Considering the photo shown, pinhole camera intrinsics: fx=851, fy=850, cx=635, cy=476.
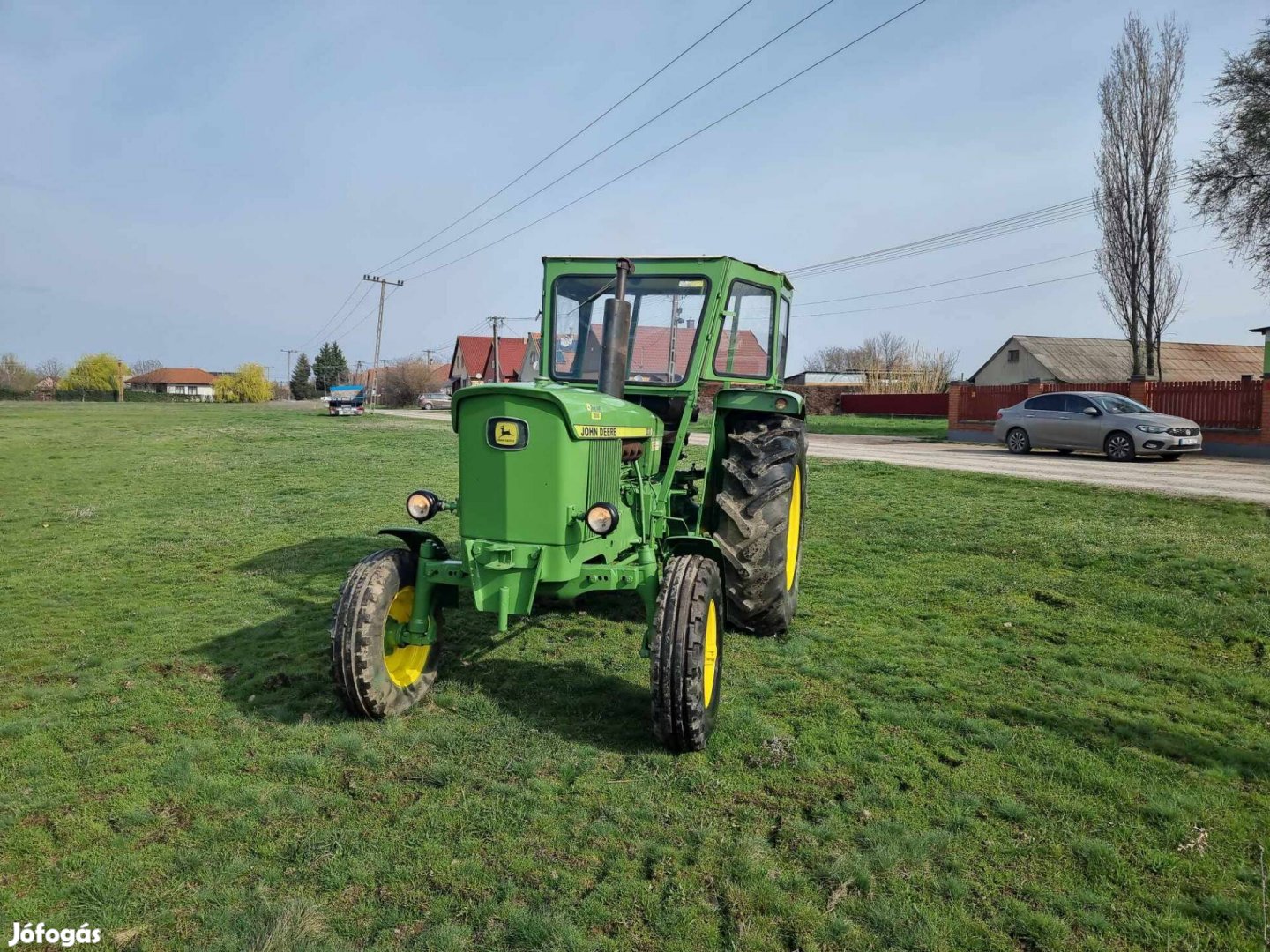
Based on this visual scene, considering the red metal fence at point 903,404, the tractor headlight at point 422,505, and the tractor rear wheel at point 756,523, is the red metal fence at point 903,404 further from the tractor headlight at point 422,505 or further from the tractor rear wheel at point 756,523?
the tractor headlight at point 422,505

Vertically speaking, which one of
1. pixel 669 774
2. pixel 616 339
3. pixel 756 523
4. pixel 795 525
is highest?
pixel 616 339

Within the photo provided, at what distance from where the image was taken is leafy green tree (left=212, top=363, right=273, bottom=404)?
3617 inches

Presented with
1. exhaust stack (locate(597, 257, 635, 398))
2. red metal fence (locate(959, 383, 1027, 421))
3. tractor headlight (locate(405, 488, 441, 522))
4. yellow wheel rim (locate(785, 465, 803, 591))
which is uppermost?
red metal fence (locate(959, 383, 1027, 421))

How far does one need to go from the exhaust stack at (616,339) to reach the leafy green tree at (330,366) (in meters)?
106

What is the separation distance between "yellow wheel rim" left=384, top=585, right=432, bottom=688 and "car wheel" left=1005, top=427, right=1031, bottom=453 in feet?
55.4

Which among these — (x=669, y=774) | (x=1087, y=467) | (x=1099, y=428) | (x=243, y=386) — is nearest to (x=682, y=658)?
(x=669, y=774)

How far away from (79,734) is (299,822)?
5.53ft

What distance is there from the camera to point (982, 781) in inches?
146

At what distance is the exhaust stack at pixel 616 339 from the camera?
499cm

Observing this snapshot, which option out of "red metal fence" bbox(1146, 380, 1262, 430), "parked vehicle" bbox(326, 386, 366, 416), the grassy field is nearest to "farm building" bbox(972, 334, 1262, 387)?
"red metal fence" bbox(1146, 380, 1262, 430)

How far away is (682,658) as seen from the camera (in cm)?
379

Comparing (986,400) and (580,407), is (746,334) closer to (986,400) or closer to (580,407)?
(580,407)

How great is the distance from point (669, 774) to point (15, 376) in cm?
11270

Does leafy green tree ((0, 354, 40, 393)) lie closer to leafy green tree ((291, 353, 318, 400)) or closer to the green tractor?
leafy green tree ((291, 353, 318, 400))
